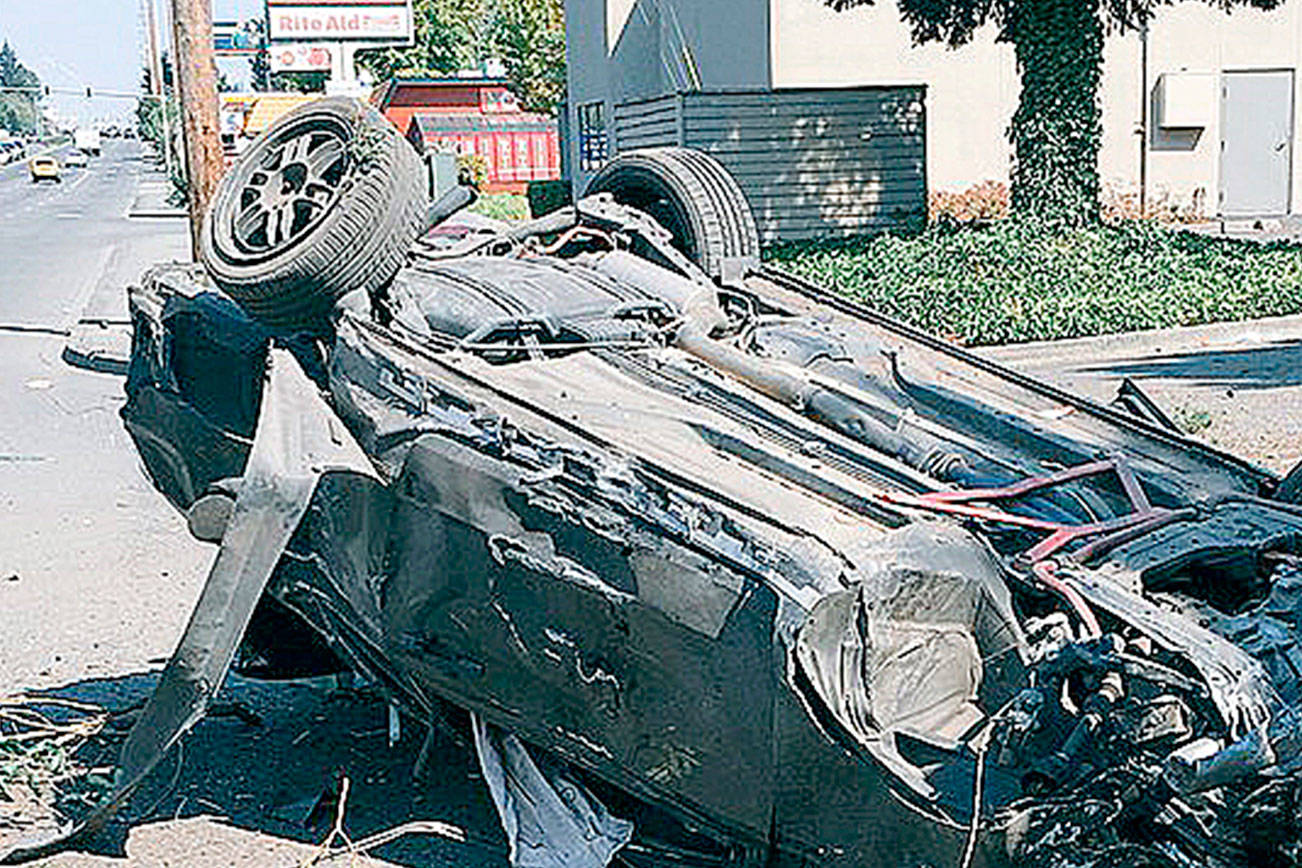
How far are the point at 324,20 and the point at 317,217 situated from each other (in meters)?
27.5

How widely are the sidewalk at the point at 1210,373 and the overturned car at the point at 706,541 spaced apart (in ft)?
18.6

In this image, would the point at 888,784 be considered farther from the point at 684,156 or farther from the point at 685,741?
the point at 684,156

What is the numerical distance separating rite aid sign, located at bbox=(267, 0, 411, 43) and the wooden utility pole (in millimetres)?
15612

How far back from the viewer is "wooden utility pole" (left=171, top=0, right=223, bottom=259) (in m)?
15.8

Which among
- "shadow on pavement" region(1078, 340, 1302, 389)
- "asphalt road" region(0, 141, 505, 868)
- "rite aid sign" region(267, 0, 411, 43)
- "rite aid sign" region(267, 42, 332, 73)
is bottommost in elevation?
"shadow on pavement" region(1078, 340, 1302, 389)

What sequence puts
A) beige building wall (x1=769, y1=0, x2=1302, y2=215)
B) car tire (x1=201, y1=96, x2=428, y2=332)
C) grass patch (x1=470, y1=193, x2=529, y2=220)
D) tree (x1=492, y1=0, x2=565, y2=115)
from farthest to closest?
tree (x1=492, y1=0, x2=565, y2=115) < grass patch (x1=470, y1=193, x2=529, y2=220) < beige building wall (x1=769, y1=0, x2=1302, y2=215) < car tire (x1=201, y1=96, x2=428, y2=332)

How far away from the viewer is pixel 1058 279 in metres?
16.9

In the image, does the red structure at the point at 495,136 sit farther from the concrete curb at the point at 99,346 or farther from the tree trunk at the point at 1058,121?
the tree trunk at the point at 1058,121

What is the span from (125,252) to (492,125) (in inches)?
600

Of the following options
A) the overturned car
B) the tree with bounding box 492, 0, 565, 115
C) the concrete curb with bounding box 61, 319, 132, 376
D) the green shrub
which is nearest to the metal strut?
the overturned car

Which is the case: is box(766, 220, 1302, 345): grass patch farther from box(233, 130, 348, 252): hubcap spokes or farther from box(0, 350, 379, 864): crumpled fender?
box(0, 350, 379, 864): crumpled fender

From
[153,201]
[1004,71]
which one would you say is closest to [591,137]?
[1004,71]

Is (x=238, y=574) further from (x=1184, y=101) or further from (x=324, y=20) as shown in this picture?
(x=324, y=20)

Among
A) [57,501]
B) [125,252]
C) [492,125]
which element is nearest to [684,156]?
[57,501]
